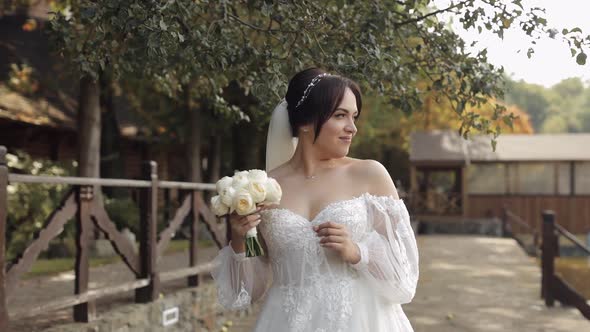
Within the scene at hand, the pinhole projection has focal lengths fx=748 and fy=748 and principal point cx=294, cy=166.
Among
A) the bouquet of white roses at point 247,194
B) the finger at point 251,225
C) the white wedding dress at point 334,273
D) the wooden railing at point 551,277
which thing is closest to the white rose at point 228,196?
the bouquet of white roses at point 247,194

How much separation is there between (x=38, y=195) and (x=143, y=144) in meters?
11.9

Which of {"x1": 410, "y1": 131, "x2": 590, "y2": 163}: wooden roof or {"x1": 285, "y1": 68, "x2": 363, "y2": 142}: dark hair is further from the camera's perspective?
{"x1": 410, "y1": 131, "x2": 590, "y2": 163}: wooden roof

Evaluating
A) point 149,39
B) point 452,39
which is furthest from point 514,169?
point 149,39

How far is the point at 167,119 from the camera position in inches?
899

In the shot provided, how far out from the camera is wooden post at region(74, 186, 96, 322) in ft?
21.1

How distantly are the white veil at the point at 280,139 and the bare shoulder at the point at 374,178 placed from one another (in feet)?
1.33

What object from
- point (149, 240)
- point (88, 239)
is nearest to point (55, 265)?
point (149, 240)

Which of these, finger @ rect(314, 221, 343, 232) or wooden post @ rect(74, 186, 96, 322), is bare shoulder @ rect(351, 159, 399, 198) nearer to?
finger @ rect(314, 221, 343, 232)

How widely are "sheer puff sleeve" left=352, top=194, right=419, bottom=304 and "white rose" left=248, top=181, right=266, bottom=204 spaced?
0.53 m

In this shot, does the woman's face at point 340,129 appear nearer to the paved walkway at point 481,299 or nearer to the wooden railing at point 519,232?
the paved walkway at point 481,299

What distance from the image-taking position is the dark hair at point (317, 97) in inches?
134

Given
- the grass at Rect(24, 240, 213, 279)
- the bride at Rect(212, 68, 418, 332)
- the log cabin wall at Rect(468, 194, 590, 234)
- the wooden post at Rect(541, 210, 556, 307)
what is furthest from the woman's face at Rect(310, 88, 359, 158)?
the log cabin wall at Rect(468, 194, 590, 234)

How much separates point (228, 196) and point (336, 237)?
1.62 ft

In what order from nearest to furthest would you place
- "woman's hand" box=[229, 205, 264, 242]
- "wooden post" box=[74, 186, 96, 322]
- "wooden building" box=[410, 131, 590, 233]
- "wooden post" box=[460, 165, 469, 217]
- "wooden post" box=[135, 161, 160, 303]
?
"woman's hand" box=[229, 205, 264, 242] → "wooden post" box=[74, 186, 96, 322] → "wooden post" box=[135, 161, 160, 303] → "wooden building" box=[410, 131, 590, 233] → "wooden post" box=[460, 165, 469, 217]
